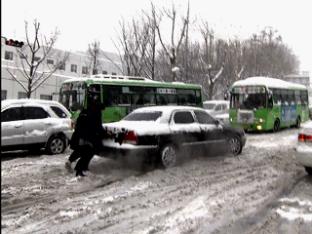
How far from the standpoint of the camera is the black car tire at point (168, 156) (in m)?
8.61

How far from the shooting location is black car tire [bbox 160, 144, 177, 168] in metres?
8.61

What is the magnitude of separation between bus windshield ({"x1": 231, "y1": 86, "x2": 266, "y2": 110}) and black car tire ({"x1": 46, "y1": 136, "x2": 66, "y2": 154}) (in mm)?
11698

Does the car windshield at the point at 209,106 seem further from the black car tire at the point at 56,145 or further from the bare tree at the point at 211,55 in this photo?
the black car tire at the point at 56,145

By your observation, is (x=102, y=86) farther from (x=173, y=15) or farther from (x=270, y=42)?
(x=270, y=42)

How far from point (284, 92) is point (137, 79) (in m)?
8.98

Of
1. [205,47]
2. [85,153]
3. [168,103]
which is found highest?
[205,47]

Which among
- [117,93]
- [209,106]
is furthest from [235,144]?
[209,106]

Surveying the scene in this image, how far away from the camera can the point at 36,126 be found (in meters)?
10.4

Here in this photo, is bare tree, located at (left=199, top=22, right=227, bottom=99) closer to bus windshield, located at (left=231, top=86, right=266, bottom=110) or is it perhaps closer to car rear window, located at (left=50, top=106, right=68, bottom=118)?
bus windshield, located at (left=231, top=86, right=266, bottom=110)

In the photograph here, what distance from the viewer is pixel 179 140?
906 centimetres

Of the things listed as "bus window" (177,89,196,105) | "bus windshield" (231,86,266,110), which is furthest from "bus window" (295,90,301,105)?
"bus window" (177,89,196,105)

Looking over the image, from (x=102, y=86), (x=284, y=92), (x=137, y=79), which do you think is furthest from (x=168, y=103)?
(x=284, y=92)

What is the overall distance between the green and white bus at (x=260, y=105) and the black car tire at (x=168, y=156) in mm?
11525

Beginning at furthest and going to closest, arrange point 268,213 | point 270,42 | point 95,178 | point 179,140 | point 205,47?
1. point 270,42
2. point 205,47
3. point 179,140
4. point 95,178
5. point 268,213
